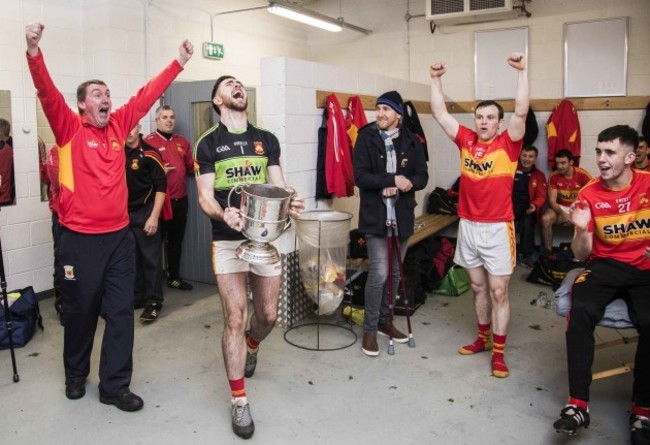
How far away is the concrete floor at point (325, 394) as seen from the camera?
2852 millimetres

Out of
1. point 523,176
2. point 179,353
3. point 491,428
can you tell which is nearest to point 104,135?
point 179,353

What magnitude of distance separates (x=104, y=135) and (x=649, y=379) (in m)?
2.86

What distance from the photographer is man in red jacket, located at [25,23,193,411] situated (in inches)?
116

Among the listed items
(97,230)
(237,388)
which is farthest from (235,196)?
(237,388)

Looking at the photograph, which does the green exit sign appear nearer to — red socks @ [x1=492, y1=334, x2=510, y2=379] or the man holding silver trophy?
the man holding silver trophy

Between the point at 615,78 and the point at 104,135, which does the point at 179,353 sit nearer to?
the point at 104,135

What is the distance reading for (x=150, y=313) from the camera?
4512mm

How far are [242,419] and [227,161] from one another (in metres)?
1.21

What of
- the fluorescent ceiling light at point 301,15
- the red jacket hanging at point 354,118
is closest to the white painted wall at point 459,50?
the fluorescent ceiling light at point 301,15

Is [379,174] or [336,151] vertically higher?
[336,151]

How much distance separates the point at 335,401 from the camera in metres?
3.19

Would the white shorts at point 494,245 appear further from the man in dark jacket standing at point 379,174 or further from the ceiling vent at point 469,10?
the ceiling vent at point 469,10

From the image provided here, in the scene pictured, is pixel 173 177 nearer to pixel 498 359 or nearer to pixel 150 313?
pixel 150 313

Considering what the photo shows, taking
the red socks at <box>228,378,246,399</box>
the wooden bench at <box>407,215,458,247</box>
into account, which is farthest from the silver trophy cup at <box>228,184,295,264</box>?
the wooden bench at <box>407,215,458,247</box>
